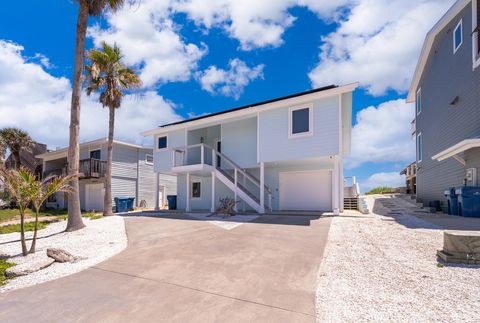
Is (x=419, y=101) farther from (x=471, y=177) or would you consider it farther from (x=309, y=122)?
(x=309, y=122)

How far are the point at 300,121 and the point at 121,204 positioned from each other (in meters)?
14.5

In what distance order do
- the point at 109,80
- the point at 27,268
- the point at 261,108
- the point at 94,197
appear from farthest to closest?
the point at 94,197
the point at 109,80
the point at 261,108
the point at 27,268

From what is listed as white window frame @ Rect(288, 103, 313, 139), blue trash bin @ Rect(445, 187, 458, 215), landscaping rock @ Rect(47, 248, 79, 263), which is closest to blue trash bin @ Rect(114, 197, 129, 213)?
white window frame @ Rect(288, 103, 313, 139)

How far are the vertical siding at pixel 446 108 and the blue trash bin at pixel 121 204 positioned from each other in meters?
20.2

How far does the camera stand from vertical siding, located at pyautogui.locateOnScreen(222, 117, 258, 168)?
16.0 m

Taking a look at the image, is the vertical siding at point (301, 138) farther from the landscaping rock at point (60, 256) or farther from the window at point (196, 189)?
the landscaping rock at point (60, 256)

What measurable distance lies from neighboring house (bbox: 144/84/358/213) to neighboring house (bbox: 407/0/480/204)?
4692mm

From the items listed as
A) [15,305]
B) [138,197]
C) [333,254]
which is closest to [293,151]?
[333,254]

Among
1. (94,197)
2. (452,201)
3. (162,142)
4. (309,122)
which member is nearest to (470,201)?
(452,201)

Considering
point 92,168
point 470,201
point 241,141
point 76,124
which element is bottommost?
point 470,201

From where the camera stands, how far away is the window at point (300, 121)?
12.5m

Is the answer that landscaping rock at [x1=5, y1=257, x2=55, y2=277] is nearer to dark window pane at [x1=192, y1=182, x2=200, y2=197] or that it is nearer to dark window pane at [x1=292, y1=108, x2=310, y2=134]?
dark window pane at [x1=292, y1=108, x2=310, y2=134]

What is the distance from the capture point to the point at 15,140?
85.9ft

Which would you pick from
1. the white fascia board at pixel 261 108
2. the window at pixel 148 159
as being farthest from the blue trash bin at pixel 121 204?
the window at pixel 148 159
